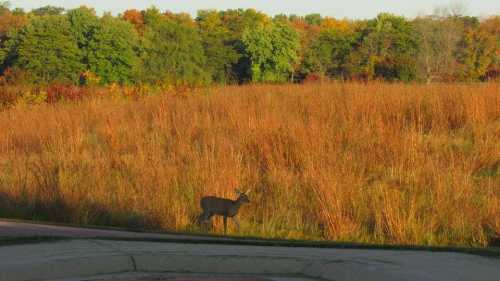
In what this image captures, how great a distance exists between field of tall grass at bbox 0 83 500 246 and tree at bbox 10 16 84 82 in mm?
33551

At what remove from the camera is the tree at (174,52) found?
5166 cm

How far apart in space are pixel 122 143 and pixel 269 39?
4253cm

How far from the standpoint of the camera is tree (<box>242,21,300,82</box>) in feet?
181

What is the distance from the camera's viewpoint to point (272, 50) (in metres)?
56.2

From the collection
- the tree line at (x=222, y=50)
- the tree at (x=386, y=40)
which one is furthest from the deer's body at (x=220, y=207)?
the tree at (x=386, y=40)

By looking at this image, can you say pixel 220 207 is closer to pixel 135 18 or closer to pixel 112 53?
pixel 112 53

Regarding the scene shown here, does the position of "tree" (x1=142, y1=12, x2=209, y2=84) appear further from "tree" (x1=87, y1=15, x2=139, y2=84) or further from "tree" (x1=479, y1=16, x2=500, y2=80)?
"tree" (x1=479, y1=16, x2=500, y2=80)

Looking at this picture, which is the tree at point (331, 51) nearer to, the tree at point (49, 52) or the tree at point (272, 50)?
the tree at point (272, 50)

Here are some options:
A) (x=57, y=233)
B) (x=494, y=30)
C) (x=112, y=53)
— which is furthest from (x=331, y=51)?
(x=57, y=233)

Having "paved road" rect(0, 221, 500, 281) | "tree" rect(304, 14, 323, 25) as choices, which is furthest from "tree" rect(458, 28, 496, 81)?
"tree" rect(304, 14, 323, 25)

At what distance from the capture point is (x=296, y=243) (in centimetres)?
637

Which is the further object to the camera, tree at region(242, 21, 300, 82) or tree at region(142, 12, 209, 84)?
tree at region(242, 21, 300, 82)

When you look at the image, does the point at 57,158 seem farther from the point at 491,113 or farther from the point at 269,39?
the point at 269,39

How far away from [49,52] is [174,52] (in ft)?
25.9
